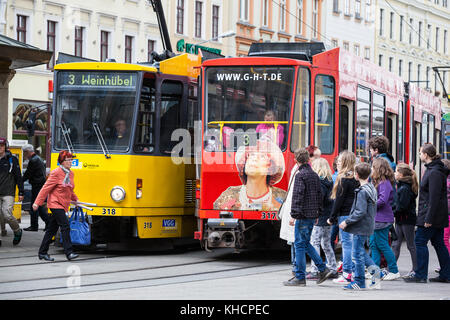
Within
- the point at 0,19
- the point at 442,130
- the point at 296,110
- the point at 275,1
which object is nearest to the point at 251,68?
the point at 296,110

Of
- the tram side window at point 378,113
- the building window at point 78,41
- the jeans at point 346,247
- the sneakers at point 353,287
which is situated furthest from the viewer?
the building window at point 78,41

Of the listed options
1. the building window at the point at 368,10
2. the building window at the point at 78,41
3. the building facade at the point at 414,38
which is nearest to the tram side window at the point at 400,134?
the building window at the point at 78,41

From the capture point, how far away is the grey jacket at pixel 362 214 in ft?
37.8

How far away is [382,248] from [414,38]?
62.1m

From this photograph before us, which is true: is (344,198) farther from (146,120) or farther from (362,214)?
(146,120)

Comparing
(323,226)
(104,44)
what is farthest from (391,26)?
(323,226)

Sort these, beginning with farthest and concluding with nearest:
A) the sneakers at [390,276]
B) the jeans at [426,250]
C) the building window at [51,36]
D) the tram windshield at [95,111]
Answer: the building window at [51,36] < the tram windshield at [95,111] < the sneakers at [390,276] < the jeans at [426,250]

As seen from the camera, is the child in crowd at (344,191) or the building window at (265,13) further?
the building window at (265,13)

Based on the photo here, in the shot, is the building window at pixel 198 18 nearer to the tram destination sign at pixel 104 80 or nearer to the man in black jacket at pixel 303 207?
the tram destination sign at pixel 104 80

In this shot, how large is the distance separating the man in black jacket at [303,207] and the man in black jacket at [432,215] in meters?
1.51

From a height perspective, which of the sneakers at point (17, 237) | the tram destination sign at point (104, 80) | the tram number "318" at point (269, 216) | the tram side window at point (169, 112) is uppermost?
the tram destination sign at point (104, 80)

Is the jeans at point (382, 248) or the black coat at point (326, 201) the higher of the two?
the black coat at point (326, 201)
